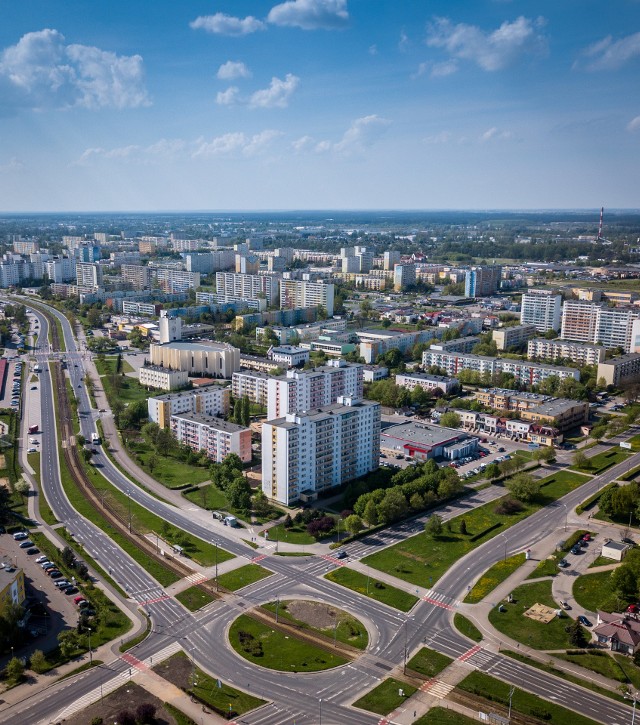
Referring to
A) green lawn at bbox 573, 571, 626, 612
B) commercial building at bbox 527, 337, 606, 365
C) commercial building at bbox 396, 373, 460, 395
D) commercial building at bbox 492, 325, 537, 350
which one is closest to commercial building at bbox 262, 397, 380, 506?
green lawn at bbox 573, 571, 626, 612

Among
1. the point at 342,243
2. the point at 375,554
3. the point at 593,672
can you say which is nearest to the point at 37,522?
the point at 375,554

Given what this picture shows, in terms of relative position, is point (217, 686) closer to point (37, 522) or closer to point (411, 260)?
point (37, 522)

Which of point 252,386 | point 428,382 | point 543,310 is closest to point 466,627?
point 252,386

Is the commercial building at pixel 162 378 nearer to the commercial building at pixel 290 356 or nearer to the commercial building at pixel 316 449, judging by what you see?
the commercial building at pixel 290 356

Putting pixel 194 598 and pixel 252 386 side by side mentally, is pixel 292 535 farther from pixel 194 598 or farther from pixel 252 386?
pixel 252 386

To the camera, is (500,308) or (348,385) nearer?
(348,385)

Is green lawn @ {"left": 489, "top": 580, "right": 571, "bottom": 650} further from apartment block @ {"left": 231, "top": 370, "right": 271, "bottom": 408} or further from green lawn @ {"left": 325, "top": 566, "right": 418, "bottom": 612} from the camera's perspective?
apartment block @ {"left": 231, "top": 370, "right": 271, "bottom": 408}
